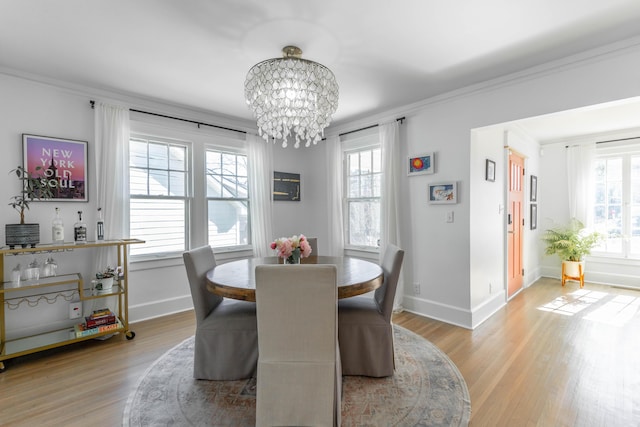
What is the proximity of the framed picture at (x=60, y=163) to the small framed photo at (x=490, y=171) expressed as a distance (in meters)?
4.41

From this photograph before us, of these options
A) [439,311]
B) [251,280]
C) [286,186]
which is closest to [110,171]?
[251,280]

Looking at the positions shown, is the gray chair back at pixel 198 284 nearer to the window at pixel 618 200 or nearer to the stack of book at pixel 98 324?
the stack of book at pixel 98 324

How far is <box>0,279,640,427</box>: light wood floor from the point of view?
182cm

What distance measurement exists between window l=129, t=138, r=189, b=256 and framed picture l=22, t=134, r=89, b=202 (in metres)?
0.45

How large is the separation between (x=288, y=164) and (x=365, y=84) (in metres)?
2.07

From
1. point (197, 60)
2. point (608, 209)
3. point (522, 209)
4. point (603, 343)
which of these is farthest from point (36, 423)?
point (608, 209)

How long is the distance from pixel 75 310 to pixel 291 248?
7.89 ft

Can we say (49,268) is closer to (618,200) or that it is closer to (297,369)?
(297,369)

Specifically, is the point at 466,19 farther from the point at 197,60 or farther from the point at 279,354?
the point at 279,354

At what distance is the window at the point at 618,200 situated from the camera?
15.0 feet

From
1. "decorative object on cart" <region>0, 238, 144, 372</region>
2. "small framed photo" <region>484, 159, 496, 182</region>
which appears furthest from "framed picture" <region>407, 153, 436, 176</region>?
"decorative object on cart" <region>0, 238, 144, 372</region>

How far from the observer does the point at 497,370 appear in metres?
2.31

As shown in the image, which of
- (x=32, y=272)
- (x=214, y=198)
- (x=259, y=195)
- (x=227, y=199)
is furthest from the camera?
(x=259, y=195)

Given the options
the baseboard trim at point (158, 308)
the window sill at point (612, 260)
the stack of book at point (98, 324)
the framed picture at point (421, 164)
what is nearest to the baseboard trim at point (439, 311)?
the framed picture at point (421, 164)
